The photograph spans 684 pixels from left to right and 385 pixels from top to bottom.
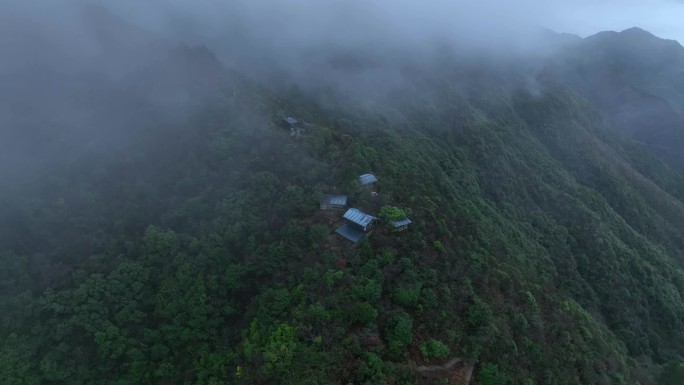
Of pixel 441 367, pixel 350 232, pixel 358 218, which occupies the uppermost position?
pixel 358 218

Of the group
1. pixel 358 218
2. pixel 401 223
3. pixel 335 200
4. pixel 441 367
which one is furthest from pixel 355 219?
pixel 441 367

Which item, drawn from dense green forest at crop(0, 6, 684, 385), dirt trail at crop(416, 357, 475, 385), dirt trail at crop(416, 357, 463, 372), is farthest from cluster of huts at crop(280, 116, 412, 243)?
dirt trail at crop(416, 357, 475, 385)

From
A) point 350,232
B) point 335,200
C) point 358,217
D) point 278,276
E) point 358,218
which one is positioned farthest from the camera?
point 335,200

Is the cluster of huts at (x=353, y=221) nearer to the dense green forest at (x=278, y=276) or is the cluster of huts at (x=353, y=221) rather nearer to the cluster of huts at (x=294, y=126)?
the dense green forest at (x=278, y=276)

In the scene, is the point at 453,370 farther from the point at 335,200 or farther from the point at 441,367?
the point at 335,200

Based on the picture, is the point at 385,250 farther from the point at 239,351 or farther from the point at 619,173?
the point at 619,173

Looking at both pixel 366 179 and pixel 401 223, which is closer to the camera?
pixel 401 223

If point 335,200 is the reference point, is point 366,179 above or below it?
above

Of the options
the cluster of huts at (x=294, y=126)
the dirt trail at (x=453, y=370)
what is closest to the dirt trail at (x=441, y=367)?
the dirt trail at (x=453, y=370)
